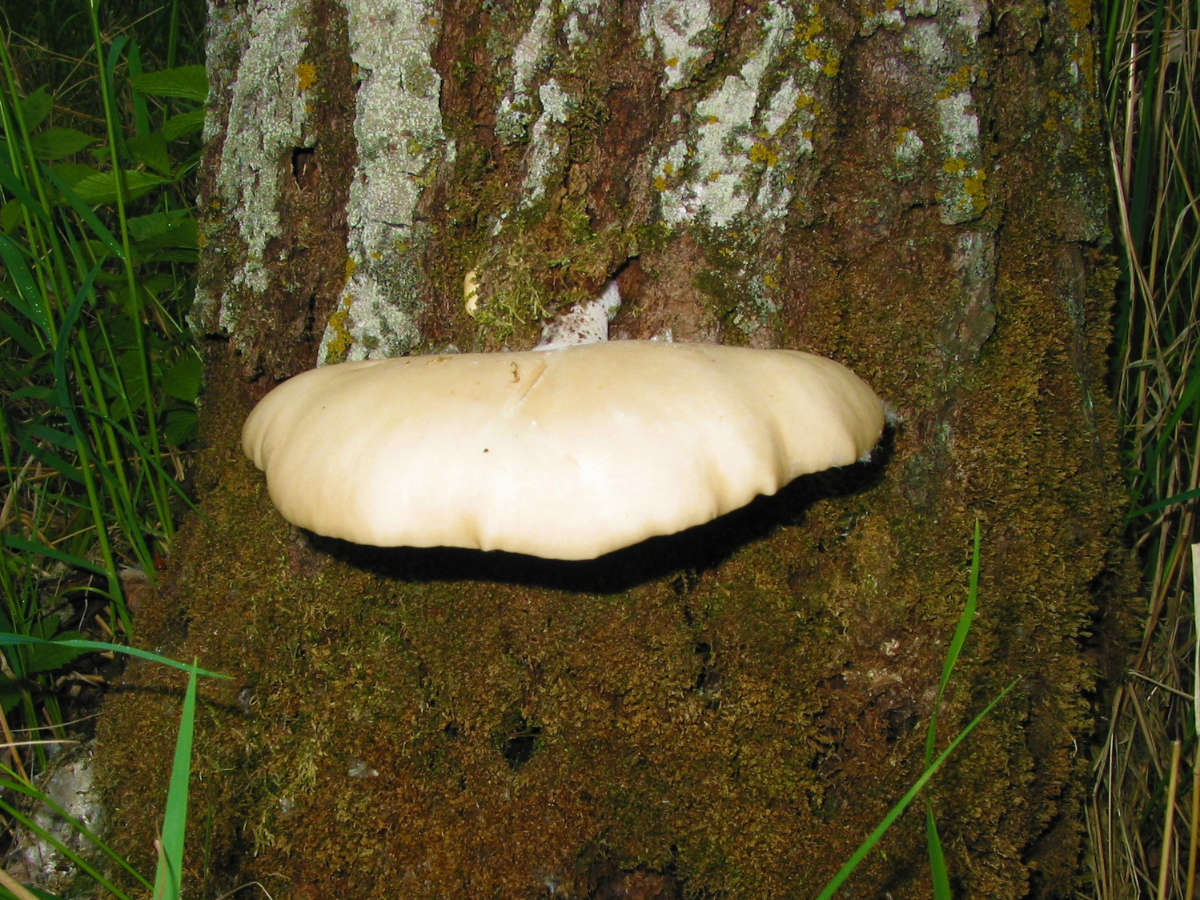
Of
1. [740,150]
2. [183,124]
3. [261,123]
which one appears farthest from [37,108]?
[740,150]

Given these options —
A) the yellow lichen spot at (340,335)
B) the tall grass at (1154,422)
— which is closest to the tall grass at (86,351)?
the yellow lichen spot at (340,335)

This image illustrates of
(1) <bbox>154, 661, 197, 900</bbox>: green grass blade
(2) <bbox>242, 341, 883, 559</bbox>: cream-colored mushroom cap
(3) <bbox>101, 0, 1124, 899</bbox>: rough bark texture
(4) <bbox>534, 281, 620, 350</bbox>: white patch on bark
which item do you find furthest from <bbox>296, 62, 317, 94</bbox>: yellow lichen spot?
(1) <bbox>154, 661, 197, 900</bbox>: green grass blade

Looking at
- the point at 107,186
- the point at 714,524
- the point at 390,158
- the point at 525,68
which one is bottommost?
the point at 714,524

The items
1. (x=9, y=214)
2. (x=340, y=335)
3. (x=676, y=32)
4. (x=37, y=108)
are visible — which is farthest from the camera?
(x=37, y=108)

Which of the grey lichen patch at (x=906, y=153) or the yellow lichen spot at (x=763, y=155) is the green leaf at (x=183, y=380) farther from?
the grey lichen patch at (x=906, y=153)

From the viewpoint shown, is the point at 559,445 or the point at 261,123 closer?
the point at 559,445

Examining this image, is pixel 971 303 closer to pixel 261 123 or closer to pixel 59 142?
pixel 261 123
